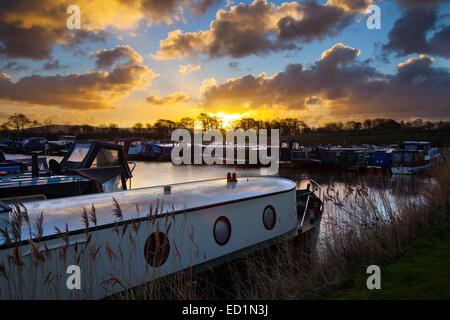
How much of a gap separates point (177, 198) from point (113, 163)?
6.62 metres

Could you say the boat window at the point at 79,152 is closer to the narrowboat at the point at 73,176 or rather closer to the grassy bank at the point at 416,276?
the narrowboat at the point at 73,176

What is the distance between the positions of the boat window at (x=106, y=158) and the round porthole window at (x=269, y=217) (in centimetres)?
696

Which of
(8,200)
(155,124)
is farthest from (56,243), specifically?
(155,124)

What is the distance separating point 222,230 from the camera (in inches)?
220

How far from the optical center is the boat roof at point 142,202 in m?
4.19

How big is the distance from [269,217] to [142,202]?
2769 mm

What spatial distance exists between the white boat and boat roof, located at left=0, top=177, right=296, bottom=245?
16 millimetres

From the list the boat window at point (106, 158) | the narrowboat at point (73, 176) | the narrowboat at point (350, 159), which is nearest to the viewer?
the narrowboat at point (73, 176)

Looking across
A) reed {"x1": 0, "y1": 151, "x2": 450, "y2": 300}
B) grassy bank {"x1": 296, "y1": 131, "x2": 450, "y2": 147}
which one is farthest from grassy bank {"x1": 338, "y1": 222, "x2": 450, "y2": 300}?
grassy bank {"x1": 296, "y1": 131, "x2": 450, "y2": 147}

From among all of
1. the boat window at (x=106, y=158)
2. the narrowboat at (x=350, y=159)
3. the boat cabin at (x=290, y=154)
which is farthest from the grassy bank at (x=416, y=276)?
the boat cabin at (x=290, y=154)

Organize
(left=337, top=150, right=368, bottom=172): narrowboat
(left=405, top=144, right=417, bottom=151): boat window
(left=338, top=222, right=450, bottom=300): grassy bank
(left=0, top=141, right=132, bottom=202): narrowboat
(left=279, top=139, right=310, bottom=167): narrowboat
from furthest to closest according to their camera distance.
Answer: (left=279, top=139, right=310, bottom=167): narrowboat < (left=405, top=144, right=417, bottom=151): boat window < (left=337, top=150, right=368, bottom=172): narrowboat < (left=0, top=141, right=132, bottom=202): narrowboat < (left=338, top=222, right=450, bottom=300): grassy bank

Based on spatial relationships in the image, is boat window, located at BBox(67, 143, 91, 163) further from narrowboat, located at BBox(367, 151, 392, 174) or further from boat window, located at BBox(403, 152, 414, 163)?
boat window, located at BBox(403, 152, 414, 163)

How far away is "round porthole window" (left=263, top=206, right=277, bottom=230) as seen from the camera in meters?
6.51
